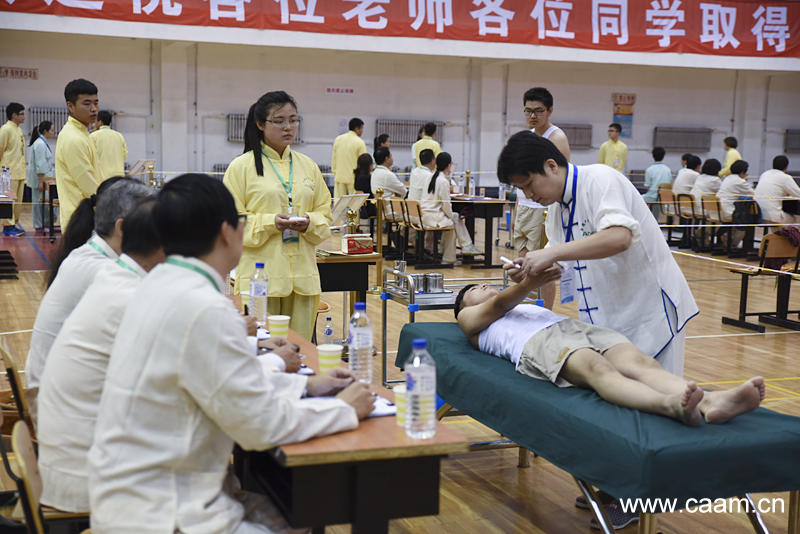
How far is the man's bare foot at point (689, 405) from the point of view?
2111 mm

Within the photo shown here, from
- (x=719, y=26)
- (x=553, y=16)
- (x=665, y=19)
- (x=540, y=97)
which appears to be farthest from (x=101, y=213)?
(x=719, y=26)

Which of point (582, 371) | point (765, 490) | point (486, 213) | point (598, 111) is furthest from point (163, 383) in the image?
point (598, 111)

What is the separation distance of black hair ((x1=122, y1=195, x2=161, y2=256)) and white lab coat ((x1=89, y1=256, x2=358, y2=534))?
1.51 feet

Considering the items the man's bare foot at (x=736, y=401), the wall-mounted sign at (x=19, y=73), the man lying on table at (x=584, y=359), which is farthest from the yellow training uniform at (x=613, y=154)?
the man's bare foot at (x=736, y=401)

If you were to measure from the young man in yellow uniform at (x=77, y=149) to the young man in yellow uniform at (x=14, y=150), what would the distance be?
466 cm

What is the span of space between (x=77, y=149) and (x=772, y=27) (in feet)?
39.8

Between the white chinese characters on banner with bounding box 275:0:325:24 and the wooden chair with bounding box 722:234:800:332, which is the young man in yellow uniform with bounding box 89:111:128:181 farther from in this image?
the wooden chair with bounding box 722:234:800:332

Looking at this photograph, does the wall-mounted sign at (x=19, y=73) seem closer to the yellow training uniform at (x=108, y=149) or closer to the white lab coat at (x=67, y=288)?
the yellow training uniform at (x=108, y=149)

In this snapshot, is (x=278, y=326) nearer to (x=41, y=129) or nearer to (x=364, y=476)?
(x=364, y=476)

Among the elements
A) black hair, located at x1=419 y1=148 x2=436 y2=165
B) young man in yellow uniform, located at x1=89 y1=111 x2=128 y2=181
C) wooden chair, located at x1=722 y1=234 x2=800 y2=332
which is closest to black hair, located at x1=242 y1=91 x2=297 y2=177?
wooden chair, located at x1=722 y1=234 x2=800 y2=332

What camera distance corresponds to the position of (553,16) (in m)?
11.9

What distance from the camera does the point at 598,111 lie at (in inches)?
563

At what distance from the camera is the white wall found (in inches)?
454

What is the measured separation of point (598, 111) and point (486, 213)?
6.75 meters
